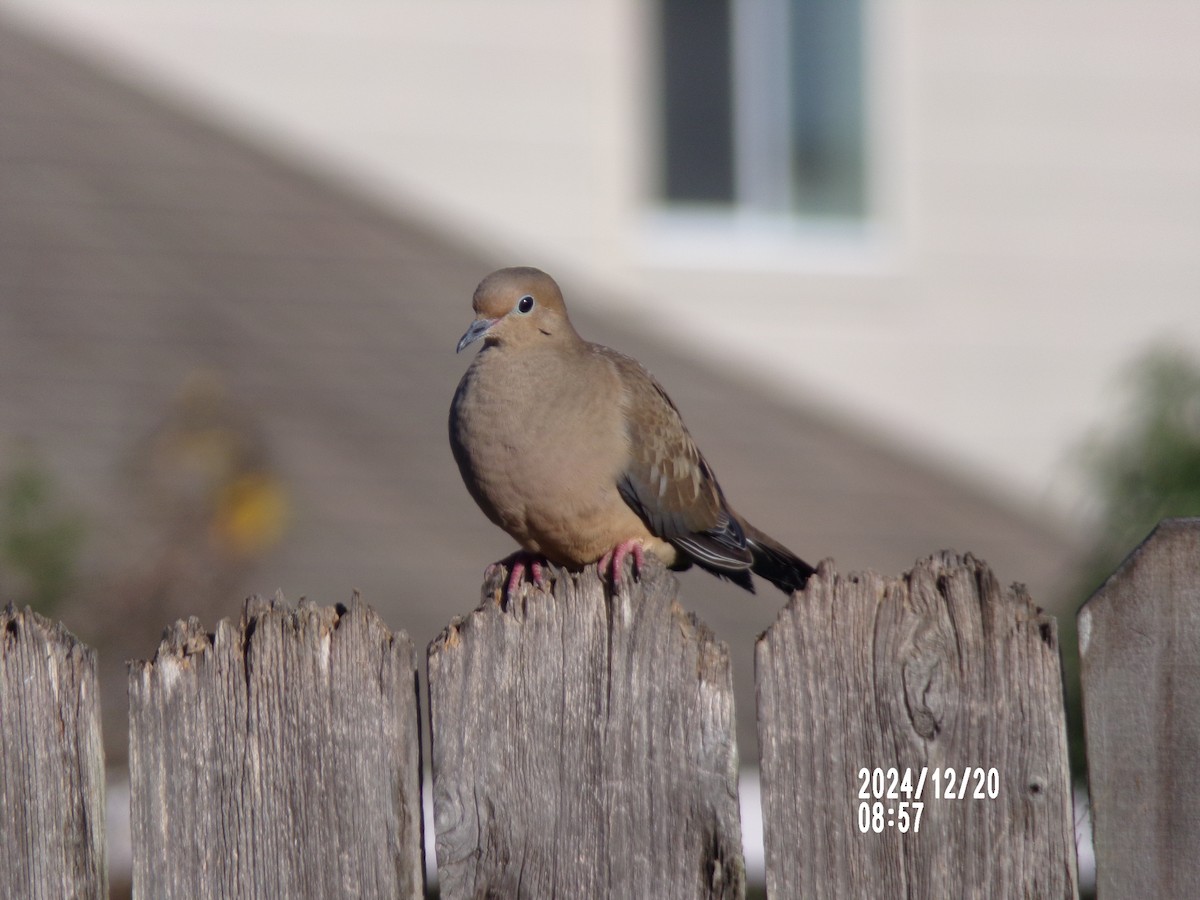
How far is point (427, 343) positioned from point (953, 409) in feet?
16.4

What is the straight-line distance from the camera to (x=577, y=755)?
7.84 feet

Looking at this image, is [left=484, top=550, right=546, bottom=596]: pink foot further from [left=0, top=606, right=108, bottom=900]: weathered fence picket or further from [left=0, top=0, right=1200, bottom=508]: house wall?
[left=0, top=0, right=1200, bottom=508]: house wall

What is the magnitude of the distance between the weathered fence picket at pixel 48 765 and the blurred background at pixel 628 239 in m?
2.99

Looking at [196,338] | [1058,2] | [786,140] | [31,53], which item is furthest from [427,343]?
[1058,2]

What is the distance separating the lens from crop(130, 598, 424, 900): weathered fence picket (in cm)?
238

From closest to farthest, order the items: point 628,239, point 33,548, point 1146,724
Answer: point 1146,724 < point 33,548 < point 628,239

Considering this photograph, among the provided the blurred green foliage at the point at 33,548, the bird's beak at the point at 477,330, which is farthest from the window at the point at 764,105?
the bird's beak at the point at 477,330

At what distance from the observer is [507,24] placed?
35.4 ft

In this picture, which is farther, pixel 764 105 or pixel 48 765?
pixel 764 105

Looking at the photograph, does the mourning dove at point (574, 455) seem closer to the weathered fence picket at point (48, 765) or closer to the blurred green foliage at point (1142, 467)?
the blurred green foliage at point (1142, 467)

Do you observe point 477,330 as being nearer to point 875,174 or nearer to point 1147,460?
point 1147,460

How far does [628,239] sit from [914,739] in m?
8.74

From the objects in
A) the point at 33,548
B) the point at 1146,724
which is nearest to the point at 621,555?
the point at 1146,724

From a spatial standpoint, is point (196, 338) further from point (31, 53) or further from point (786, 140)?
point (786, 140)
